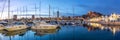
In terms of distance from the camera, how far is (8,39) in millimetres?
11062

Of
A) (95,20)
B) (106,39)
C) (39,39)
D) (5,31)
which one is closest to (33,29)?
(5,31)

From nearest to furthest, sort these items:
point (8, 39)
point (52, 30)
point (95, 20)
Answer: point (8, 39) → point (52, 30) → point (95, 20)

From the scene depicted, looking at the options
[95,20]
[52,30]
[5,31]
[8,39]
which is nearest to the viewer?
[8,39]

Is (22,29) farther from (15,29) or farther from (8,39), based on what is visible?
(8,39)

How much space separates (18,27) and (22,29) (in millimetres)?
535

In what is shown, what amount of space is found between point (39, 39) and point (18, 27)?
4.40 meters

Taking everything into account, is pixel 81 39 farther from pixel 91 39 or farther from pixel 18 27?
pixel 18 27

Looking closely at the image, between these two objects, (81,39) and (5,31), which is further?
(5,31)

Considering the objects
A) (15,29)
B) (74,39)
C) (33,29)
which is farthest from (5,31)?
(74,39)

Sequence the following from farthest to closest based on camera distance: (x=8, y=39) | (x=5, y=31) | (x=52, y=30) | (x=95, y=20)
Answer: (x=95, y=20)
(x=52, y=30)
(x=5, y=31)
(x=8, y=39)

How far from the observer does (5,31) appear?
15.0 m

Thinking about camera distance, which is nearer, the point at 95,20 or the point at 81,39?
the point at 81,39

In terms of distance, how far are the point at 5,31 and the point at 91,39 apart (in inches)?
218

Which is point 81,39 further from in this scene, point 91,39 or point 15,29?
point 15,29
